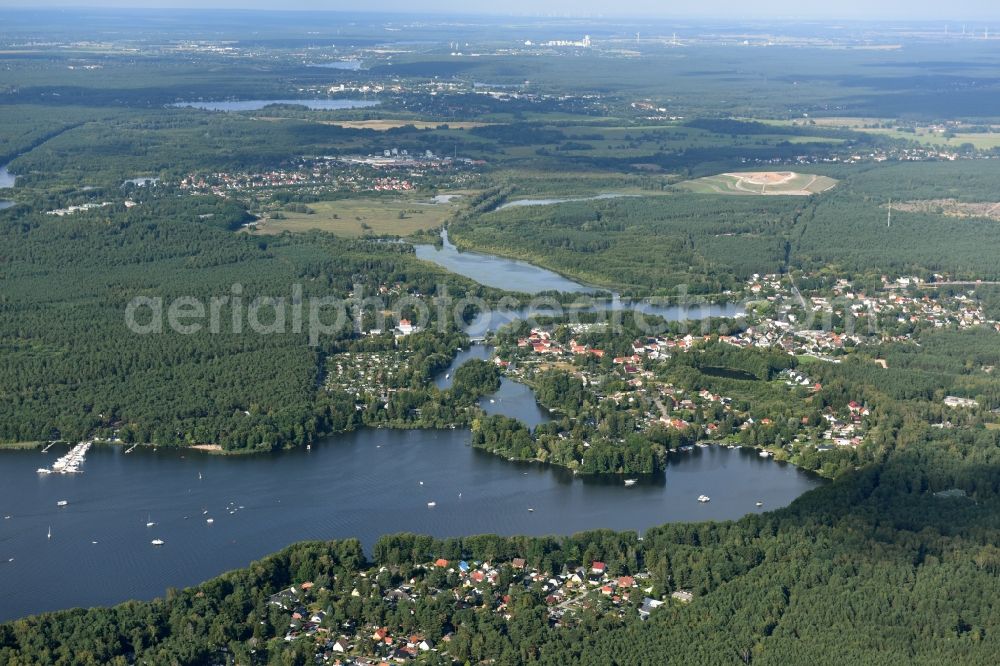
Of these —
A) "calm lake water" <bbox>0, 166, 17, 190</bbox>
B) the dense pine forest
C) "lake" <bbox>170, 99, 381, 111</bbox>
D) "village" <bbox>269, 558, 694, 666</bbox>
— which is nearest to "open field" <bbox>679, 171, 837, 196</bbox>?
the dense pine forest

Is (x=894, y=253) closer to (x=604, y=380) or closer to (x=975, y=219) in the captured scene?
(x=975, y=219)

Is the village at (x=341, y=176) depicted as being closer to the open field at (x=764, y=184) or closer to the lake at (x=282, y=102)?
the open field at (x=764, y=184)

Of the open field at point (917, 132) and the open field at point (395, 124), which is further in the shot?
the open field at point (395, 124)

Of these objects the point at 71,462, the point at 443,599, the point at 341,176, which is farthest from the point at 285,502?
the point at 341,176

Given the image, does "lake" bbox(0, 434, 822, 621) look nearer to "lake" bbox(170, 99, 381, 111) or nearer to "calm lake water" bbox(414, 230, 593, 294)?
"calm lake water" bbox(414, 230, 593, 294)

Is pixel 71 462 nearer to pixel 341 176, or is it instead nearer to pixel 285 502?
pixel 285 502

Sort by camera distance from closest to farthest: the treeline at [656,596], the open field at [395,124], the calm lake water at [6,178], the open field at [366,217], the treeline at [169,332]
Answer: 1. the treeline at [656,596]
2. the treeline at [169,332]
3. the open field at [366,217]
4. the calm lake water at [6,178]
5. the open field at [395,124]

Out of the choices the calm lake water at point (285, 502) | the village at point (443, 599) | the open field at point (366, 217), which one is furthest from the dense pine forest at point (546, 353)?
the calm lake water at point (285, 502)
